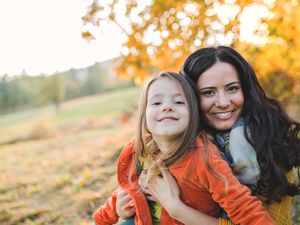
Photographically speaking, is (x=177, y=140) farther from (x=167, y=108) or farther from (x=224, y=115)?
(x=224, y=115)

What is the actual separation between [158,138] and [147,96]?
24 centimetres

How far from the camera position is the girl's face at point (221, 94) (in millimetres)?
2287

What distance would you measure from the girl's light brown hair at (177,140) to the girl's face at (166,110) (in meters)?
0.02

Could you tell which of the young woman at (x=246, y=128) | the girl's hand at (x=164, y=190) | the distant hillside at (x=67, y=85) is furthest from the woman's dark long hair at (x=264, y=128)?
the distant hillside at (x=67, y=85)

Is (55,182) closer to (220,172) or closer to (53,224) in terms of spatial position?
(53,224)

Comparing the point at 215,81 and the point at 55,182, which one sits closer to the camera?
the point at 215,81

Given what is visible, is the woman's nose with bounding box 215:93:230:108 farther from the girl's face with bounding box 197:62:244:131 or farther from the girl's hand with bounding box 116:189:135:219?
the girl's hand with bounding box 116:189:135:219

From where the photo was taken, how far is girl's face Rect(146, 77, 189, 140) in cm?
222

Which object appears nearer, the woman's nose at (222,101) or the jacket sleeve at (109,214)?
the woman's nose at (222,101)

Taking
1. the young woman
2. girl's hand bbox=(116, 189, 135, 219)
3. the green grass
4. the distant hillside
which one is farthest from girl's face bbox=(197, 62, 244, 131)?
the distant hillside

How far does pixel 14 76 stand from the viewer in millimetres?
54031

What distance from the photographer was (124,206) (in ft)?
8.34

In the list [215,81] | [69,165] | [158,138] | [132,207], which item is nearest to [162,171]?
[158,138]

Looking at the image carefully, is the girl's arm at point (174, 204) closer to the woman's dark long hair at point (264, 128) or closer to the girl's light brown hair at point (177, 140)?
the girl's light brown hair at point (177, 140)
